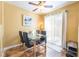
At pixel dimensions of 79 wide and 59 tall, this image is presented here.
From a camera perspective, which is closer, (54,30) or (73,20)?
(73,20)

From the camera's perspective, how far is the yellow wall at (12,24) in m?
1.50

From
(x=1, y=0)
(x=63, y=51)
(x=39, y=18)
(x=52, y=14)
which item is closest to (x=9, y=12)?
(x=1, y=0)

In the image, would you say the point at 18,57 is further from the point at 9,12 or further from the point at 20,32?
the point at 9,12

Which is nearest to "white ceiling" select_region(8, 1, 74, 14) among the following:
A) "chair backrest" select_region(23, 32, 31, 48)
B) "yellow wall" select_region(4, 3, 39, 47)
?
"yellow wall" select_region(4, 3, 39, 47)

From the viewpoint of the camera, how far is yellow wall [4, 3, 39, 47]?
1.50m

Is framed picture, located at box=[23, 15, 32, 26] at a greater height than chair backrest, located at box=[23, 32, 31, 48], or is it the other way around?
framed picture, located at box=[23, 15, 32, 26]

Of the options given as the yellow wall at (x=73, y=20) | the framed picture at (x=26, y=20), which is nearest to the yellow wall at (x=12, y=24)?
the framed picture at (x=26, y=20)

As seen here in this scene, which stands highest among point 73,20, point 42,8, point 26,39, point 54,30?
point 42,8

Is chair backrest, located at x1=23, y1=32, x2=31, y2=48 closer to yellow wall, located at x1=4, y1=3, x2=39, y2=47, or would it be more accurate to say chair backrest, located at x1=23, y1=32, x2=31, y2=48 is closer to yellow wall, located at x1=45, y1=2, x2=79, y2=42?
yellow wall, located at x1=4, y1=3, x2=39, y2=47

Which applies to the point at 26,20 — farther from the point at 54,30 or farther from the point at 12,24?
the point at 54,30

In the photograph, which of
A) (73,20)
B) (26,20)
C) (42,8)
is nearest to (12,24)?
(26,20)

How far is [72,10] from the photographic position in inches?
57.5

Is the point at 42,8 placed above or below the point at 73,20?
above

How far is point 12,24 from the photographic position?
4.98ft
